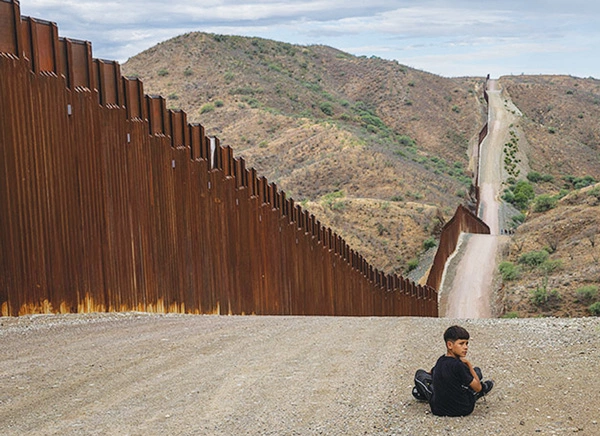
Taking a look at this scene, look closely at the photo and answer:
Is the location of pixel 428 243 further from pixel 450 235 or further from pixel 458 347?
pixel 458 347

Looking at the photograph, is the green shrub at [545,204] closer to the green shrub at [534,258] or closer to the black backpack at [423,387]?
the green shrub at [534,258]

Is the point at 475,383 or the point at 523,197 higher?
the point at 475,383

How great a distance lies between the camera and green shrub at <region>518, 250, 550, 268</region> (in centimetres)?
3622

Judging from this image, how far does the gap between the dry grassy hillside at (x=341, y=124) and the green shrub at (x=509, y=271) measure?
8323 mm

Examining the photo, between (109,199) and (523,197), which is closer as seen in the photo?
(109,199)

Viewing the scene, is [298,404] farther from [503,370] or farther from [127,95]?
[127,95]

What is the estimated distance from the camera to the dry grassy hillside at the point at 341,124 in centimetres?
5053

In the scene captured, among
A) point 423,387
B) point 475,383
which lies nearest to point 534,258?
point 423,387

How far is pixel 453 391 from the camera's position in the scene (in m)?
7.30

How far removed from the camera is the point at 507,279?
1420 inches

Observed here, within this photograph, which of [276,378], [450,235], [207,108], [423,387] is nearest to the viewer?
[423,387]

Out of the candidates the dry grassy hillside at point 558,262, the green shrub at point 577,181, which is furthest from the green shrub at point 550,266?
the green shrub at point 577,181

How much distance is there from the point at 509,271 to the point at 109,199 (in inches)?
992

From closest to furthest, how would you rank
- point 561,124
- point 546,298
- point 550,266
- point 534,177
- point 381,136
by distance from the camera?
point 546,298, point 550,266, point 534,177, point 381,136, point 561,124
